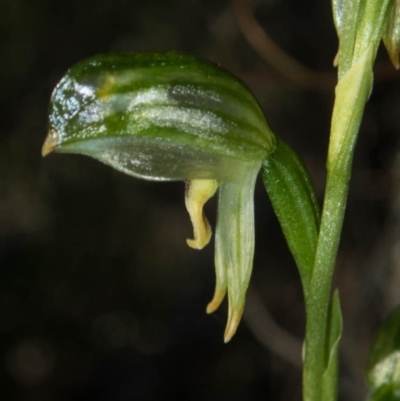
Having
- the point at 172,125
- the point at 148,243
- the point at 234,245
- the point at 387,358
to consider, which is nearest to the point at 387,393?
the point at 387,358

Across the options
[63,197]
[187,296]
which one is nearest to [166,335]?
[187,296]

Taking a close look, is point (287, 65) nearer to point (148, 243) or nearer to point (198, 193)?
point (148, 243)

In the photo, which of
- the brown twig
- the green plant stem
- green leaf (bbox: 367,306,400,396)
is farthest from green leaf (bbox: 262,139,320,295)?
the brown twig

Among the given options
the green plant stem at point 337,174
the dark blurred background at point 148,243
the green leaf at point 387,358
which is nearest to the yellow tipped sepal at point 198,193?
the green plant stem at point 337,174

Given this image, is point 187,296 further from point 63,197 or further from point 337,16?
point 337,16

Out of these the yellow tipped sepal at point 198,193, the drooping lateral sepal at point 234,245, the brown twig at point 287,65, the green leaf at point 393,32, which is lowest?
the brown twig at point 287,65

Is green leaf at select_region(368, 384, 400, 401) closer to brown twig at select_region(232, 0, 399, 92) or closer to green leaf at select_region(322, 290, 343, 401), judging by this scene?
green leaf at select_region(322, 290, 343, 401)

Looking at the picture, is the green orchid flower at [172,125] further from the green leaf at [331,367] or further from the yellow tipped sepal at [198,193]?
the green leaf at [331,367]
